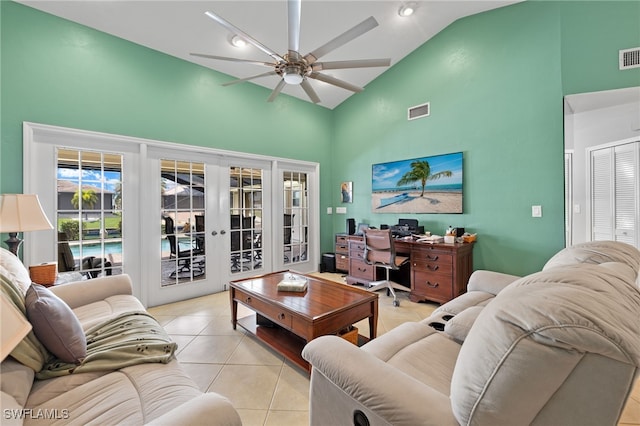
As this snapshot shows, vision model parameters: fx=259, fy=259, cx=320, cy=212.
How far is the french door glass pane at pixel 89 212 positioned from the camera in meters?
2.75

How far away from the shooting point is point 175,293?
3.46 meters

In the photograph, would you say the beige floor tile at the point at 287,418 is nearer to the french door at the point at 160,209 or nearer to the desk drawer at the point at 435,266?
the desk drawer at the point at 435,266

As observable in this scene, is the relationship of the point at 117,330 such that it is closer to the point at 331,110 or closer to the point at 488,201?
the point at 488,201

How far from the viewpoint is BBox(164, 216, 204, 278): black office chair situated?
3416mm

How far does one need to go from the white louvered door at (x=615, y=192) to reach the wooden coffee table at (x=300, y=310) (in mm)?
3470

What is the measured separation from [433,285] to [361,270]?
1.09 meters

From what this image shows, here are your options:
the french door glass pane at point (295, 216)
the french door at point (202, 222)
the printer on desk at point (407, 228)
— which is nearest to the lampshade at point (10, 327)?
the french door at point (202, 222)

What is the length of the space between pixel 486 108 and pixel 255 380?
3.94m

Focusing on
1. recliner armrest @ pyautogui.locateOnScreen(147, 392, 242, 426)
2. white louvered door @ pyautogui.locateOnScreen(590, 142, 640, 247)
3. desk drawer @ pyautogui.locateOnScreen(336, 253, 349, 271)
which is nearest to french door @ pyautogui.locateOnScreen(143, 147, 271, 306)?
Result: desk drawer @ pyautogui.locateOnScreen(336, 253, 349, 271)

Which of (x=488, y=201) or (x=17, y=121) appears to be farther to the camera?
(x=488, y=201)

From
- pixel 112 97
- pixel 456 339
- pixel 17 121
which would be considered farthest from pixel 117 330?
pixel 112 97

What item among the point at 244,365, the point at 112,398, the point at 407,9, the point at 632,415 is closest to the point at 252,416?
the point at 244,365

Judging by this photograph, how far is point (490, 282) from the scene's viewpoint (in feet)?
6.84

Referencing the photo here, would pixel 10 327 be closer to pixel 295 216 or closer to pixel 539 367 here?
pixel 539 367
